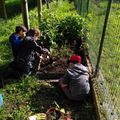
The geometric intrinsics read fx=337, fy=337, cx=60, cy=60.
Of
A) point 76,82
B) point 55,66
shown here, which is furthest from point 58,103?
point 55,66

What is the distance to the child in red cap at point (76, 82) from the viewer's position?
20.0 ft

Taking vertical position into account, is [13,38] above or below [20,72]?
above

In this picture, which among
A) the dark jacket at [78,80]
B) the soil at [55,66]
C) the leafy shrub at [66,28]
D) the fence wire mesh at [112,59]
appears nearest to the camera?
the fence wire mesh at [112,59]

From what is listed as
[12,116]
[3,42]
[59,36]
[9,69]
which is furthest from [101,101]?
[3,42]

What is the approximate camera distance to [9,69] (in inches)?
272

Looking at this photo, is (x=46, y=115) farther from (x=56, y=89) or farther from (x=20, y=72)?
(x=20, y=72)

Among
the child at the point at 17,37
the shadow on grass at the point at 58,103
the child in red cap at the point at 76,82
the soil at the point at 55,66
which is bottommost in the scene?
the shadow on grass at the point at 58,103

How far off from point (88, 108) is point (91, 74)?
865 mm

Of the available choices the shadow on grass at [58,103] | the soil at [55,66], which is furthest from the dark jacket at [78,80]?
the soil at [55,66]

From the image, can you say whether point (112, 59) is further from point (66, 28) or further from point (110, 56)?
point (66, 28)

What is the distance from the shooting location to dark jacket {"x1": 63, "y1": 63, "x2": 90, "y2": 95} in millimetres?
6098

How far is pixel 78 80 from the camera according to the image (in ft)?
20.0

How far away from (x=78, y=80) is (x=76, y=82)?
51 millimetres

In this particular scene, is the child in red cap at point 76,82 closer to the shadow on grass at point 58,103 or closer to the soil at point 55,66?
the shadow on grass at point 58,103
